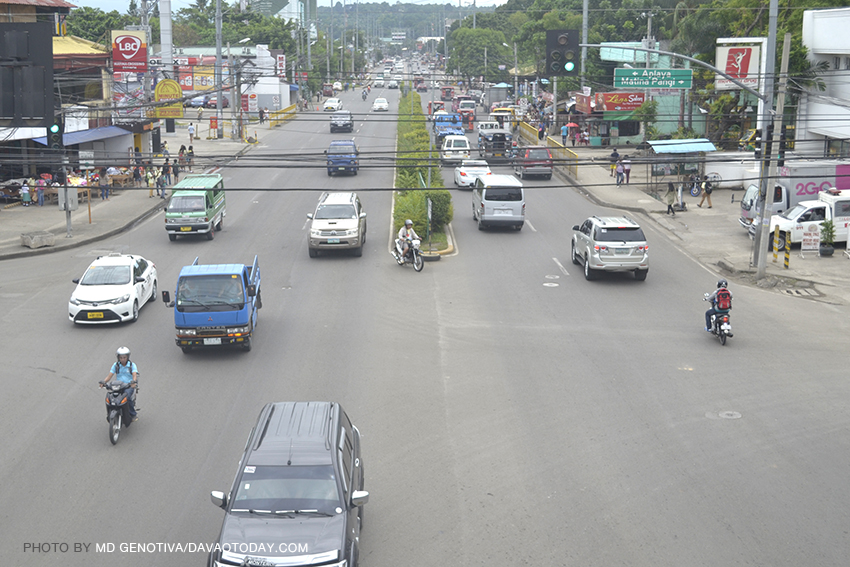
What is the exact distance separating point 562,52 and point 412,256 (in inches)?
429

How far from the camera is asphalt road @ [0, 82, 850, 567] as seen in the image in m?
11.0

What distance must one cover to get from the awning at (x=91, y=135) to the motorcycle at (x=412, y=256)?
66.5 feet

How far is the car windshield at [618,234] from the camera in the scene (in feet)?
82.5

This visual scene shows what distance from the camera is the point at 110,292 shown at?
21.5 m

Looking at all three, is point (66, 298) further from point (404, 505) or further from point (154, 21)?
point (154, 21)

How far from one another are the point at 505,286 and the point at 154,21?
4302 inches

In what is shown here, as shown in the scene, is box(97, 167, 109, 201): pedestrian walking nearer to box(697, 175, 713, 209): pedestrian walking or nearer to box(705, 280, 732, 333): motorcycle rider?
box(697, 175, 713, 209): pedestrian walking

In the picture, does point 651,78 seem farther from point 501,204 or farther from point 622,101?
point 622,101

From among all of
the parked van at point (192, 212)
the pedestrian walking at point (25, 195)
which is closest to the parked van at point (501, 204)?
the parked van at point (192, 212)

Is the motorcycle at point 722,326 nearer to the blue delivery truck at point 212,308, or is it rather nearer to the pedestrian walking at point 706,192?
the blue delivery truck at point 212,308

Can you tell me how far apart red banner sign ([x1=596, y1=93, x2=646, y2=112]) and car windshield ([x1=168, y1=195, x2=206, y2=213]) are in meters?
31.1

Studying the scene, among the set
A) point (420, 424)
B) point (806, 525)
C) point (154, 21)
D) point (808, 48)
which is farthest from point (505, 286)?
point (154, 21)

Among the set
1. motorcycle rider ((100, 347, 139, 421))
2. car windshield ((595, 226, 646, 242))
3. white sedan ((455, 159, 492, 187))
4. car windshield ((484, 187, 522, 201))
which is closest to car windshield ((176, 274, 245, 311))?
motorcycle rider ((100, 347, 139, 421))

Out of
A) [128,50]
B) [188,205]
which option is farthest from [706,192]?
[128,50]
